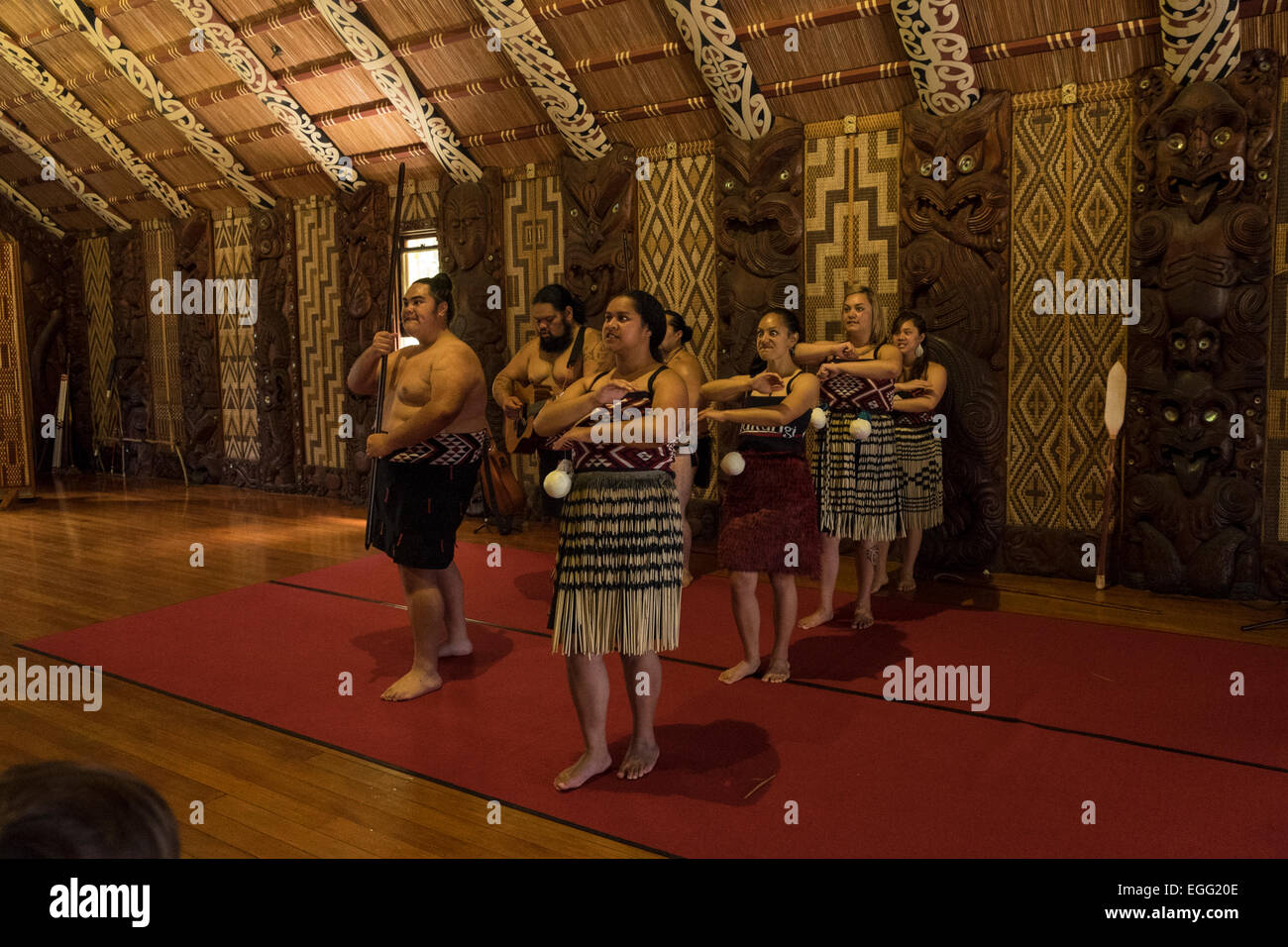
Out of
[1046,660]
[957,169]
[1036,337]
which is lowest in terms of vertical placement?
[1046,660]

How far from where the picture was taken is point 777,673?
3.85 m

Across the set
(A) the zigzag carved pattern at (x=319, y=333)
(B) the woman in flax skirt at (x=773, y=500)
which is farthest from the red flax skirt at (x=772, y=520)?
(A) the zigzag carved pattern at (x=319, y=333)

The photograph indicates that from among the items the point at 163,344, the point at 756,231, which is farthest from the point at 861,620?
the point at 163,344

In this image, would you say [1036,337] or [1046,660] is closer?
[1046,660]

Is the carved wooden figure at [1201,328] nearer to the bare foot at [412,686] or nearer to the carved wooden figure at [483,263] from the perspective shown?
the bare foot at [412,686]

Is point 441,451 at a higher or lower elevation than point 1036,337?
lower

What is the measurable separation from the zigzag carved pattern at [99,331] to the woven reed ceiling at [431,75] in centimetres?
102

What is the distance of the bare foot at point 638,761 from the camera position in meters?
3.01

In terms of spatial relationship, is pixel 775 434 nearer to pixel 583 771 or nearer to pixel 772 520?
pixel 772 520

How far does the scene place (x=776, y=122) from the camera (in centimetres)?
602

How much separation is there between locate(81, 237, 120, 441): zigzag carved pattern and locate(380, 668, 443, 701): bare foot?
8.83 meters

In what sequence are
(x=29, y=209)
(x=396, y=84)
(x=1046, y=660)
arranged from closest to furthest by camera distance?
(x=1046, y=660) < (x=396, y=84) < (x=29, y=209)

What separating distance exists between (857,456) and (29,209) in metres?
10.5
